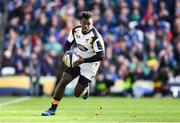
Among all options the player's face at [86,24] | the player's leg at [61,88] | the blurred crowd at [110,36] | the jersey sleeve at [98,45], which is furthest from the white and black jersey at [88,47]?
the blurred crowd at [110,36]

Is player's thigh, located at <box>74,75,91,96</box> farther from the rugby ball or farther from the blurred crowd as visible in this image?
the blurred crowd

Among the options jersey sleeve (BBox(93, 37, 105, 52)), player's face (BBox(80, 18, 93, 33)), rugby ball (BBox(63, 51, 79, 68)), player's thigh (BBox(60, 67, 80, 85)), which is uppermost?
player's face (BBox(80, 18, 93, 33))

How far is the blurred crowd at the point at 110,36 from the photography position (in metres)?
27.0

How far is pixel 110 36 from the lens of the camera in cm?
2792

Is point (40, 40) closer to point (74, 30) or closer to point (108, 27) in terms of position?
Answer: point (108, 27)

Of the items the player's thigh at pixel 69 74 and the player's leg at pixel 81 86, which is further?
the player's leg at pixel 81 86

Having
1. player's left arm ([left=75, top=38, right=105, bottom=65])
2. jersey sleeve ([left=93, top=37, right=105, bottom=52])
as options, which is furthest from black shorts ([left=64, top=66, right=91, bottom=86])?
jersey sleeve ([left=93, top=37, right=105, bottom=52])

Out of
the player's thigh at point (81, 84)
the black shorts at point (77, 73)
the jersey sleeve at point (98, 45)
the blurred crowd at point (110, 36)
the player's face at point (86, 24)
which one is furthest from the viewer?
the blurred crowd at point (110, 36)

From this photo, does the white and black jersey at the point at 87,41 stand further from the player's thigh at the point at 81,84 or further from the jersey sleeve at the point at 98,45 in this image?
the player's thigh at the point at 81,84

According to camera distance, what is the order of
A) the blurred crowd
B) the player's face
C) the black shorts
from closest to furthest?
the player's face < the black shorts < the blurred crowd

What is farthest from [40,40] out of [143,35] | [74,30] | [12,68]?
[74,30]

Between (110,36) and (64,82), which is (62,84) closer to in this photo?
(64,82)

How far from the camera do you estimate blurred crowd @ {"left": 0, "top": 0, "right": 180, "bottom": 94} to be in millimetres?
27047

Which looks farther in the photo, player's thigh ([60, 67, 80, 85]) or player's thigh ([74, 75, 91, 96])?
player's thigh ([74, 75, 91, 96])
